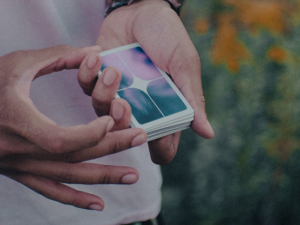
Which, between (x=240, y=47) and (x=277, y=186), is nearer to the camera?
(x=240, y=47)

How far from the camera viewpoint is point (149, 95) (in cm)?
81

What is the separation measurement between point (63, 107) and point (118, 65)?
0.24 m

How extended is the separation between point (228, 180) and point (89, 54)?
51.2 inches

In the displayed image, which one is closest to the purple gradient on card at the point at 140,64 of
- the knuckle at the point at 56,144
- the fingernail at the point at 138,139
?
the fingernail at the point at 138,139

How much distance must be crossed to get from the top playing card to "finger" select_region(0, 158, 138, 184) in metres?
0.16

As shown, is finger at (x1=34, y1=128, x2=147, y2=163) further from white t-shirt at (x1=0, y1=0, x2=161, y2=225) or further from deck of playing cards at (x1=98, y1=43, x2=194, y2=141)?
white t-shirt at (x1=0, y1=0, x2=161, y2=225)

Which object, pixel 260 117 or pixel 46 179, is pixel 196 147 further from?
pixel 46 179

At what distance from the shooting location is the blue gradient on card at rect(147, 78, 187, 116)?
0.77 metres

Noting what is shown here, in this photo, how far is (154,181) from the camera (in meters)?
1.09

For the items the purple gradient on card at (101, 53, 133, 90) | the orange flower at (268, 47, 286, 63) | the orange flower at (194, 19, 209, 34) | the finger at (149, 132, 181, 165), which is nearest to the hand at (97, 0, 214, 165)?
the finger at (149, 132, 181, 165)

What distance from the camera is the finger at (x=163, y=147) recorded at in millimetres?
804

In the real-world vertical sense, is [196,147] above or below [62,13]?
below

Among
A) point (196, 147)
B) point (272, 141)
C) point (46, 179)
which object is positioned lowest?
point (272, 141)

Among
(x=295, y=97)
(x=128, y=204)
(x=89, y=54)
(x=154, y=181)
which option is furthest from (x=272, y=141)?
(x=89, y=54)
